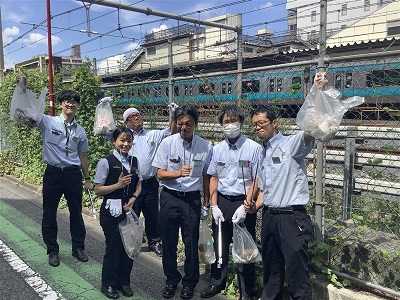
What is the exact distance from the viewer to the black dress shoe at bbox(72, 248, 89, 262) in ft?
14.3

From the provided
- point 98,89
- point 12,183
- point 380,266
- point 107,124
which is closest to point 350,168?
point 380,266

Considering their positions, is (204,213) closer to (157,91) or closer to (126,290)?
(126,290)

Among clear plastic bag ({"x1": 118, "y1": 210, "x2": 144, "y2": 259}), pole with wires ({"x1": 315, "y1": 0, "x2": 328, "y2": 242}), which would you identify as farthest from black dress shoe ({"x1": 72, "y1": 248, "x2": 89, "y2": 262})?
pole with wires ({"x1": 315, "y1": 0, "x2": 328, "y2": 242})

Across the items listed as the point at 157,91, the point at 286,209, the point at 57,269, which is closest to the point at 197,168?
the point at 286,209

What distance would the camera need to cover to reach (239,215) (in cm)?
319

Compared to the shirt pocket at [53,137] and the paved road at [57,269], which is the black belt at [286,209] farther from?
the shirt pocket at [53,137]

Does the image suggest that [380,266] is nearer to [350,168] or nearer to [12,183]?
[350,168]

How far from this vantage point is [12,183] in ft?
29.7

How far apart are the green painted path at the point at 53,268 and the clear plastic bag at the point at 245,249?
1041 mm

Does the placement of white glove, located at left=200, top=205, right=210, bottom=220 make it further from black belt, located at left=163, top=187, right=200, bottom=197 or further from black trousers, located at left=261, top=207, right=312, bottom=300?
black trousers, located at left=261, top=207, right=312, bottom=300

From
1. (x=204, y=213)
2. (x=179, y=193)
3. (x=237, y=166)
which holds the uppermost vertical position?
(x=237, y=166)

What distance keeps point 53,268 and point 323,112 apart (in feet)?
11.3

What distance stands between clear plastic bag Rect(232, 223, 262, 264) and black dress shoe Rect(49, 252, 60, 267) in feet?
7.44

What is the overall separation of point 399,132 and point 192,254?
2128 millimetres
